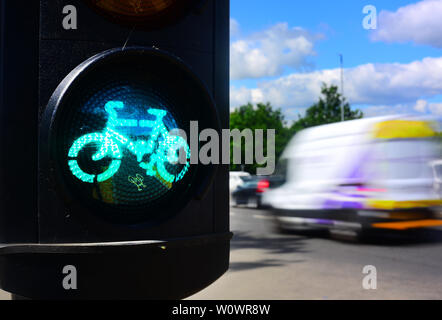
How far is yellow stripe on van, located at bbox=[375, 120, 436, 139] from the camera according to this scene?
12305 millimetres

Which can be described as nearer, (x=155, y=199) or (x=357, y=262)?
(x=155, y=199)

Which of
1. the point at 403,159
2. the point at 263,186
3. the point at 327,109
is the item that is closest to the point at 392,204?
the point at 403,159

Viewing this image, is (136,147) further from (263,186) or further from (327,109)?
(327,109)

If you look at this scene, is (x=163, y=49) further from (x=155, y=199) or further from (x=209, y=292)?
(x=209, y=292)

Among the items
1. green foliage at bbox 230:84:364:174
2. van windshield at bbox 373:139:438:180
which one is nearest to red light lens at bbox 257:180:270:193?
van windshield at bbox 373:139:438:180

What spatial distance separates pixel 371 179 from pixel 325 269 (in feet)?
14.7

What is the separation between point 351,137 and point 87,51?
12173mm

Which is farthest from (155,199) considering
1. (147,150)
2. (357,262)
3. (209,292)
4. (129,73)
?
(357,262)

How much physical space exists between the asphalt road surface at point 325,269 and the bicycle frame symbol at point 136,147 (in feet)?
12.4

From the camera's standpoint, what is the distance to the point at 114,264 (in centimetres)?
107

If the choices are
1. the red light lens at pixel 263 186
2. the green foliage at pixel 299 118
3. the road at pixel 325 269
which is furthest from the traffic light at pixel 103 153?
the green foliage at pixel 299 118

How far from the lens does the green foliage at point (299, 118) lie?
175ft

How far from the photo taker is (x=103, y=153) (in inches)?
44.5
